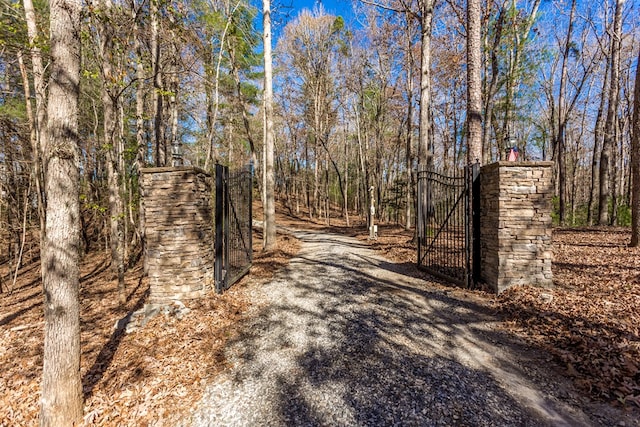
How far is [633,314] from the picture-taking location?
3.52m

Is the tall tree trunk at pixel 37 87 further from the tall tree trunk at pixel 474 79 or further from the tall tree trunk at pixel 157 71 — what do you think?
the tall tree trunk at pixel 474 79

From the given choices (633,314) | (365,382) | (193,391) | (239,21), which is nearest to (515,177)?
(633,314)

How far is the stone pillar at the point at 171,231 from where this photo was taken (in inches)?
169

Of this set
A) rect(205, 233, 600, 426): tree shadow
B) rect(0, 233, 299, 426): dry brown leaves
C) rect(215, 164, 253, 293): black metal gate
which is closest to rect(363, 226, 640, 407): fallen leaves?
rect(205, 233, 600, 426): tree shadow

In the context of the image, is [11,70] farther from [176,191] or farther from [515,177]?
[515,177]

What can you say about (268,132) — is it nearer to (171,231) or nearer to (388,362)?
(171,231)

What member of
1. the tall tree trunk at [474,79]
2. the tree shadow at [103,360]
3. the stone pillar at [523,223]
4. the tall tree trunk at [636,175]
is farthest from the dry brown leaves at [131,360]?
the tall tree trunk at [636,175]

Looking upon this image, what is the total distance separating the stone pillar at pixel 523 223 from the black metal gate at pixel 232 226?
459 cm

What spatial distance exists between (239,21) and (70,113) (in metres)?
8.77

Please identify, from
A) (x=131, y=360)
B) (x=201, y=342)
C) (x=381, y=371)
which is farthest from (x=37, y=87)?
(x=381, y=371)

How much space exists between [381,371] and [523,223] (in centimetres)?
338

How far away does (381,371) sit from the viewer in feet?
9.50

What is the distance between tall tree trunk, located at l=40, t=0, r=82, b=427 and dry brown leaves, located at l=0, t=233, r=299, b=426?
359 millimetres

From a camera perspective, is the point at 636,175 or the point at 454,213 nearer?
the point at 454,213
